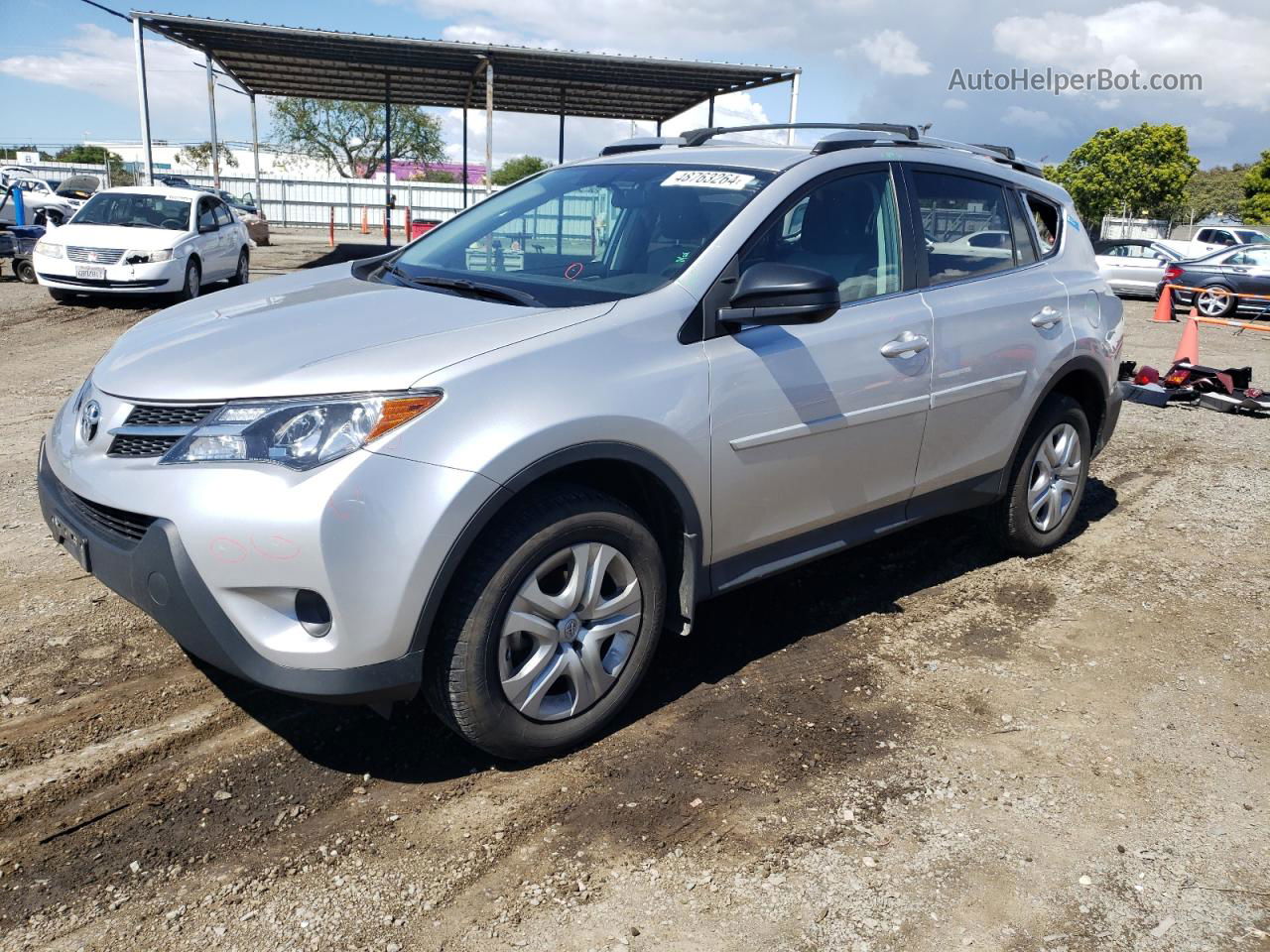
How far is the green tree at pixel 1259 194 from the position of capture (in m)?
46.3

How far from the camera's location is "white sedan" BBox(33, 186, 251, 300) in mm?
13086

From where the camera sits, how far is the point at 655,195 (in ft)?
12.7

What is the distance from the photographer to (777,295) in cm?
325

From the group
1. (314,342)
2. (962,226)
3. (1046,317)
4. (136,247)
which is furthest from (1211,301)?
(314,342)

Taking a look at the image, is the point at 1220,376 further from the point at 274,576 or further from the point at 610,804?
the point at 274,576

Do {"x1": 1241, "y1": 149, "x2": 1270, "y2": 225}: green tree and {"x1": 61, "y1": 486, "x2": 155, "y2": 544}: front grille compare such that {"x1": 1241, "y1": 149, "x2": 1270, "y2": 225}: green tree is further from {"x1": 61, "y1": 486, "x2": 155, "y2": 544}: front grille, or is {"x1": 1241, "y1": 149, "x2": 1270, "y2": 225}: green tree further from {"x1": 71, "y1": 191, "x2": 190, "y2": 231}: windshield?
{"x1": 61, "y1": 486, "x2": 155, "y2": 544}: front grille

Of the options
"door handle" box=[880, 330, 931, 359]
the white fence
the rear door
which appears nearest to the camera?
"door handle" box=[880, 330, 931, 359]

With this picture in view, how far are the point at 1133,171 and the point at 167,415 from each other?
2143 inches

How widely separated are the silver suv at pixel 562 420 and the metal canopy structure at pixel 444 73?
18.7 m

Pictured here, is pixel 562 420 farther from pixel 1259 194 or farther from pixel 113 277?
pixel 1259 194

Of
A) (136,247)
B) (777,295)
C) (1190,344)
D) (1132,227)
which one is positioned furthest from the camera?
(1132,227)

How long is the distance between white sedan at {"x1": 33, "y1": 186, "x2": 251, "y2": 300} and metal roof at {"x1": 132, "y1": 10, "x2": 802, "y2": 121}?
7.47 metres

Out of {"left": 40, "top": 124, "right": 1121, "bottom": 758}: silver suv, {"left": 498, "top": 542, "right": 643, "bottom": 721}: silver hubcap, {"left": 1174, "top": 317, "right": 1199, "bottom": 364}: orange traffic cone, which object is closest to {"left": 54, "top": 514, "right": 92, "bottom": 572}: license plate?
{"left": 40, "top": 124, "right": 1121, "bottom": 758}: silver suv

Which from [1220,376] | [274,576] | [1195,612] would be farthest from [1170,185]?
[274,576]
